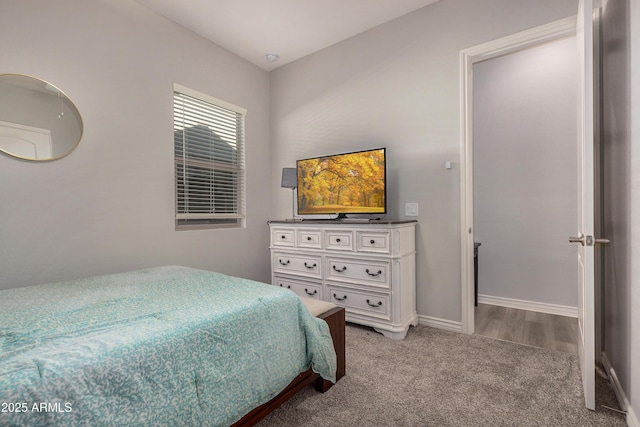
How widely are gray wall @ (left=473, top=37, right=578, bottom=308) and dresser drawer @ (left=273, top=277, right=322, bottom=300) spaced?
1988 mm

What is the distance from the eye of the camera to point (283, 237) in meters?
3.21

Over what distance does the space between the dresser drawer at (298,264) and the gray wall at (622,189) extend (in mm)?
2053

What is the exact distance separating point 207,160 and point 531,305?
3783mm

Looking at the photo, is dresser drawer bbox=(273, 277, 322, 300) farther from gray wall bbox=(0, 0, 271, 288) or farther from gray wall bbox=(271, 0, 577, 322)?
gray wall bbox=(271, 0, 577, 322)

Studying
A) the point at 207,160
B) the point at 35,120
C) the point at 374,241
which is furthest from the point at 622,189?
the point at 35,120

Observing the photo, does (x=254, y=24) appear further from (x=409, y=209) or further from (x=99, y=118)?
(x=409, y=209)

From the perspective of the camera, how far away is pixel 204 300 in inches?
57.3

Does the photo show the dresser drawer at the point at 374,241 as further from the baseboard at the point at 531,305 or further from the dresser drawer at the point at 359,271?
the baseboard at the point at 531,305

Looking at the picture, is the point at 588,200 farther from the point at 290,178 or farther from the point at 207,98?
the point at 207,98

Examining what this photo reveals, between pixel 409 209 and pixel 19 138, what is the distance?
3.03 meters

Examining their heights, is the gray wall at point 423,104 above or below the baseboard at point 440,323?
above

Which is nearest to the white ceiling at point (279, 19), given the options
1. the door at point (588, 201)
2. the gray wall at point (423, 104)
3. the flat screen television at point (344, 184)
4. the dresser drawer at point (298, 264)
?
the gray wall at point (423, 104)

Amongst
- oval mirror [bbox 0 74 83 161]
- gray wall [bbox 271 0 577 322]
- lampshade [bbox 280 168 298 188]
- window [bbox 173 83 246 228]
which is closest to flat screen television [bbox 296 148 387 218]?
lampshade [bbox 280 168 298 188]

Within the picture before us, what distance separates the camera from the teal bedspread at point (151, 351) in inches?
33.3
